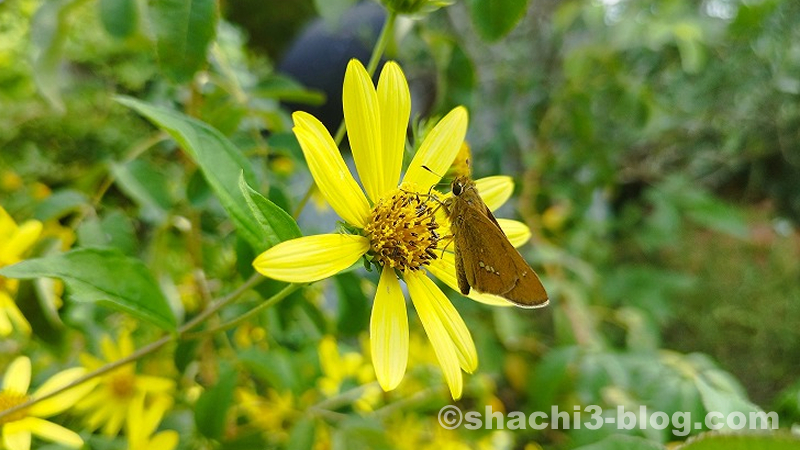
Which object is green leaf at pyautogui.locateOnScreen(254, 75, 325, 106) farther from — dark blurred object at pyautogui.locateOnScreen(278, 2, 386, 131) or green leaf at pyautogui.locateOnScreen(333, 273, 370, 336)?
dark blurred object at pyautogui.locateOnScreen(278, 2, 386, 131)

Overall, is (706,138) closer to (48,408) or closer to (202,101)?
(202,101)

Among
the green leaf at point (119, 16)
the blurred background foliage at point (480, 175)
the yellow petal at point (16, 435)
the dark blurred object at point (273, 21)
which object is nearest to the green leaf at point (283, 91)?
the blurred background foliage at point (480, 175)

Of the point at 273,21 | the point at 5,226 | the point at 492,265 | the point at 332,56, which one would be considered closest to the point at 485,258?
the point at 492,265

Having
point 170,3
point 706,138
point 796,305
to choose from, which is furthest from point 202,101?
point 796,305

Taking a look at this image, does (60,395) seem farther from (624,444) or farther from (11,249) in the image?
(624,444)

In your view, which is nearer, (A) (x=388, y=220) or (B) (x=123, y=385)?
(A) (x=388, y=220)

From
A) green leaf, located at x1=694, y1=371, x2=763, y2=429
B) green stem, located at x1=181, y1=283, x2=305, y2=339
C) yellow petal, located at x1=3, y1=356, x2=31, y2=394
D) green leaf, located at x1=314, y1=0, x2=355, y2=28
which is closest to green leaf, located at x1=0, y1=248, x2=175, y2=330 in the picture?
green stem, located at x1=181, y1=283, x2=305, y2=339
